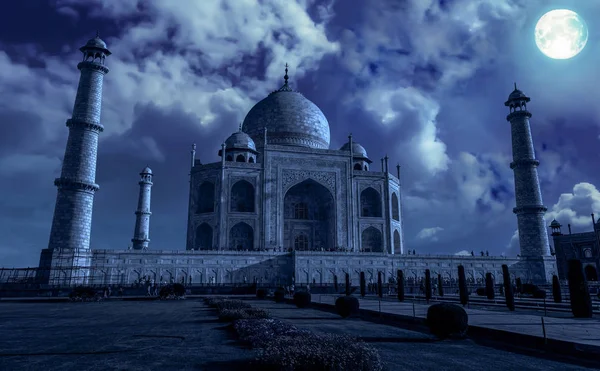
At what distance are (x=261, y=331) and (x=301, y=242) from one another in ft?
109

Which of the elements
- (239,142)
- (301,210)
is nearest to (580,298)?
(301,210)

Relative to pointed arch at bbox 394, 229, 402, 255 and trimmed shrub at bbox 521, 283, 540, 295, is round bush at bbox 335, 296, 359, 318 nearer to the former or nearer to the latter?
trimmed shrub at bbox 521, 283, 540, 295

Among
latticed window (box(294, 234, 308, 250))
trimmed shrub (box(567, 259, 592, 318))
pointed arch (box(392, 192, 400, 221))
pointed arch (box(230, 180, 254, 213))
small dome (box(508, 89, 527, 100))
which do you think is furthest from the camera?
pointed arch (box(392, 192, 400, 221))

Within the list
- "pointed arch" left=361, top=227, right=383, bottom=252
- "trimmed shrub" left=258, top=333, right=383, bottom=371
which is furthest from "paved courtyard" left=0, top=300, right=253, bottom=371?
"pointed arch" left=361, top=227, right=383, bottom=252

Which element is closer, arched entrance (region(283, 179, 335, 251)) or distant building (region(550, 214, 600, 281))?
arched entrance (region(283, 179, 335, 251))

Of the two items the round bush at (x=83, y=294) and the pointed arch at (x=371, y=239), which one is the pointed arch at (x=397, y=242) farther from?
the round bush at (x=83, y=294)

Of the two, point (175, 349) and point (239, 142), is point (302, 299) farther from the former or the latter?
point (239, 142)

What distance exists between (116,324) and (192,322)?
2.13 metres

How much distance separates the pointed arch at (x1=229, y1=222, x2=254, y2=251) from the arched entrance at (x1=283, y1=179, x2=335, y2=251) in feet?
12.1

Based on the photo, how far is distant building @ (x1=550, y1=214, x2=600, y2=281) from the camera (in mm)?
52594

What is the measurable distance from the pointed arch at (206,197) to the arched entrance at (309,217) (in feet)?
23.3

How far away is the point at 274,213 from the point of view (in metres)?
39.8

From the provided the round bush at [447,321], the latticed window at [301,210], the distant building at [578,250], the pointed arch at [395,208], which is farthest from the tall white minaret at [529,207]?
the round bush at [447,321]

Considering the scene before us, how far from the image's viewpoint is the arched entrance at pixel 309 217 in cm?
4212
